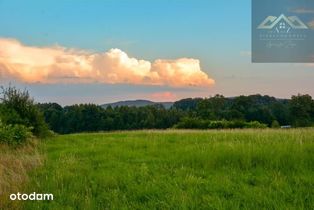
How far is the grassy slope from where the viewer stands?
650cm

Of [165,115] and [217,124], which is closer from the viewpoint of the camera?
[217,124]

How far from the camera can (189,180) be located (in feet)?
25.3

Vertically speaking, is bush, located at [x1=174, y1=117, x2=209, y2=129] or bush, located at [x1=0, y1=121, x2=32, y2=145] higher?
bush, located at [x1=0, y1=121, x2=32, y2=145]

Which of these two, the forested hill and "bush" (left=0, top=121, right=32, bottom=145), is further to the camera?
the forested hill

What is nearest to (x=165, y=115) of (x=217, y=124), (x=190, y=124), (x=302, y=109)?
(x=302, y=109)

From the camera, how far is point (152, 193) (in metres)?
7.09

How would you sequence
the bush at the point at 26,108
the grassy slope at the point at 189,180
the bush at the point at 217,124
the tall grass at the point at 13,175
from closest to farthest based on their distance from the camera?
the grassy slope at the point at 189,180 → the tall grass at the point at 13,175 → the bush at the point at 26,108 → the bush at the point at 217,124

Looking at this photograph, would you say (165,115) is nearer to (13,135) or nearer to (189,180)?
(13,135)

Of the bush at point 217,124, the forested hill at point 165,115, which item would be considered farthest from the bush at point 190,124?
the forested hill at point 165,115

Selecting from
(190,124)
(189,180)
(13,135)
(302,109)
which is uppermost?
(302,109)

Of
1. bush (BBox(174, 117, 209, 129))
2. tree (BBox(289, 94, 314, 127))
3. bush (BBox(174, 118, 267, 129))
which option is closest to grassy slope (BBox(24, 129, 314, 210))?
bush (BBox(174, 118, 267, 129))

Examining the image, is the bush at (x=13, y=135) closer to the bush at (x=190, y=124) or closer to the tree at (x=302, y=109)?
the bush at (x=190, y=124)

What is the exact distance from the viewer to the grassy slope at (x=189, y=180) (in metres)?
6.50

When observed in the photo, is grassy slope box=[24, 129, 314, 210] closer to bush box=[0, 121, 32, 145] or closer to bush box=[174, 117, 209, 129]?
bush box=[0, 121, 32, 145]
